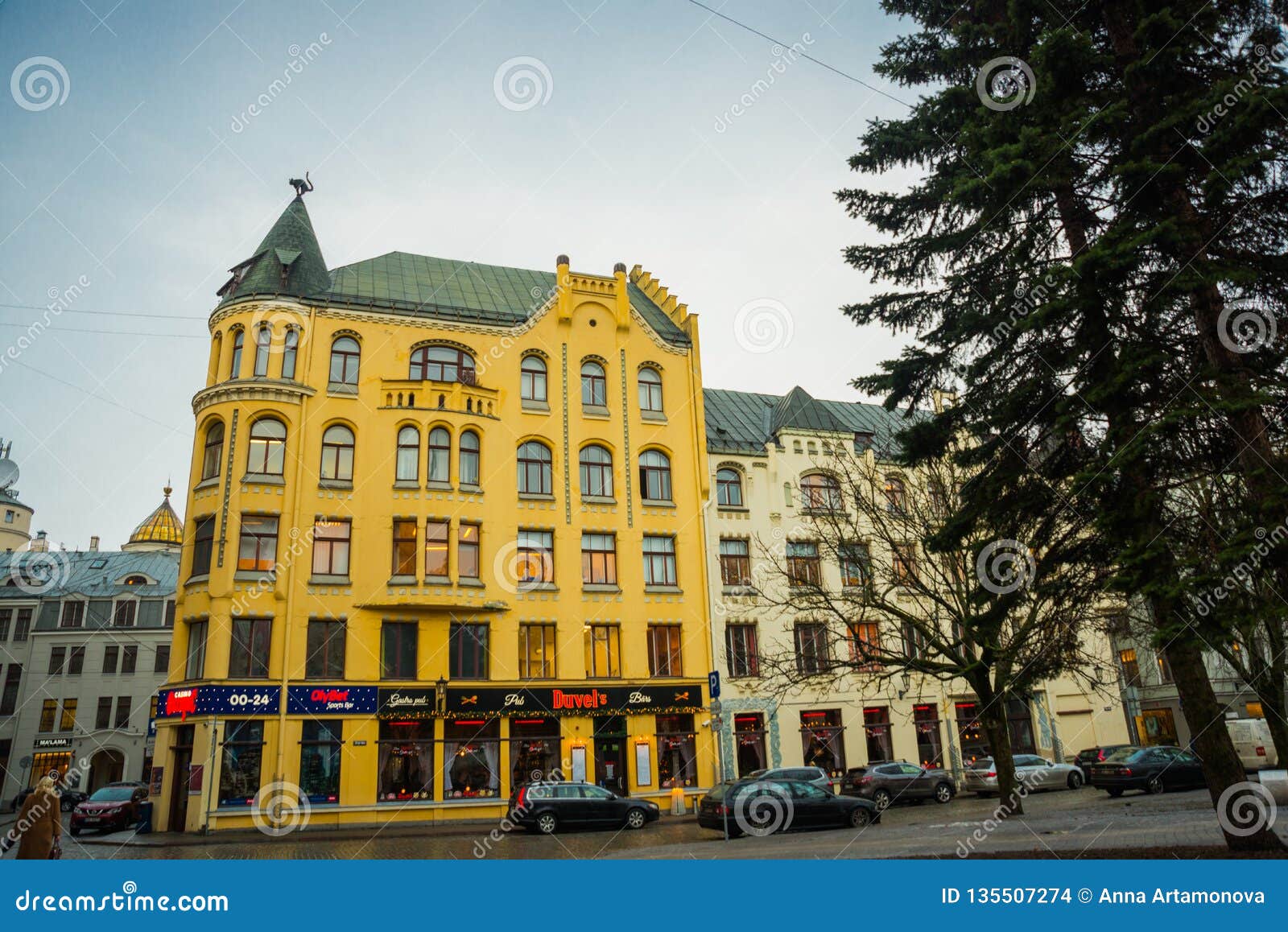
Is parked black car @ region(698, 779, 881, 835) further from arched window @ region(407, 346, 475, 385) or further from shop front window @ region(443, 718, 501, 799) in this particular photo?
arched window @ region(407, 346, 475, 385)

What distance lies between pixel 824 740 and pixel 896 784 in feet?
24.7

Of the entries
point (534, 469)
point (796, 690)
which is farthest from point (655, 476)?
point (796, 690)

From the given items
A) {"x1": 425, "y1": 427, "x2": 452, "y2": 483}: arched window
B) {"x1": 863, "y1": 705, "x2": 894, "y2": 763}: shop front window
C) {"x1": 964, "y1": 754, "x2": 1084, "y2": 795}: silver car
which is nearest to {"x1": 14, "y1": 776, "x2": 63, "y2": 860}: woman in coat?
{"x1": 425, "y1": 427, "x2": 452, "y2": 483}: arched window

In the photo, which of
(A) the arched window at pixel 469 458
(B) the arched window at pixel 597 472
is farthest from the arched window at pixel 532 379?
(B) the arched window at pixel 597 472

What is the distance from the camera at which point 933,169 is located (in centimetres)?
1422

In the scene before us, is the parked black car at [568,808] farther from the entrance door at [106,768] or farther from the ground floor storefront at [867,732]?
the entrance door at [106,768]

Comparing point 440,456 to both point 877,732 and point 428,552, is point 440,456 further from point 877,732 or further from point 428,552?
point 877,732

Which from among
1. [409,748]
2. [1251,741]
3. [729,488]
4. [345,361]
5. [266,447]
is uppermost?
[345,361]

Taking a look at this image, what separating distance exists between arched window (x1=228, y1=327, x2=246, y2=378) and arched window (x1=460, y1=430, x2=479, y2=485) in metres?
8.27

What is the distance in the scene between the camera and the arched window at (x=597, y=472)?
34531mm

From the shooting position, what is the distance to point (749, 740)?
113 ft

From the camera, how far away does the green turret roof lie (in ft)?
105

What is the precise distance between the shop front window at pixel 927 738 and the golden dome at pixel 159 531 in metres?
57.5

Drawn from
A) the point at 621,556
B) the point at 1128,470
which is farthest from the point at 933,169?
the point at 621,556
